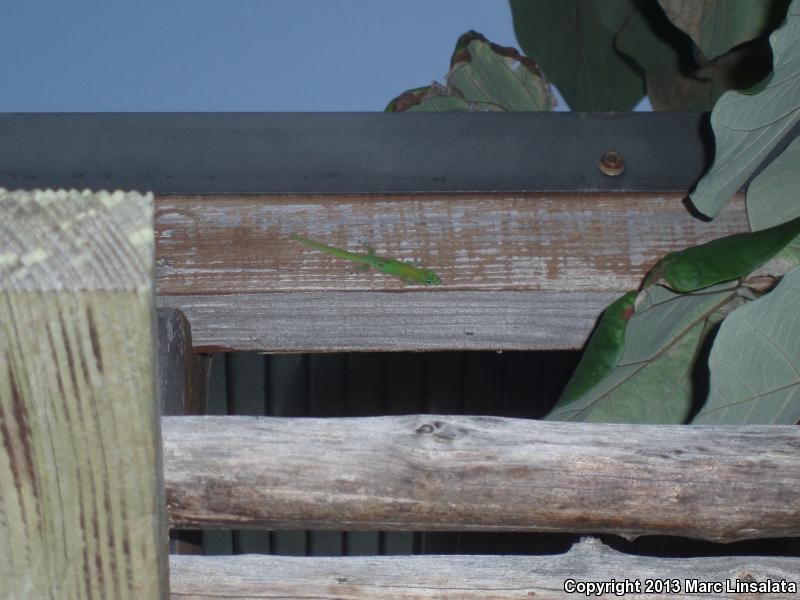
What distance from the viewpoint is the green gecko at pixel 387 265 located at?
1.31m

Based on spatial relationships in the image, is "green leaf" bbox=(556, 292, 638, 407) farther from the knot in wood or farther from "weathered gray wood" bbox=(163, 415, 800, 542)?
the knot in wood

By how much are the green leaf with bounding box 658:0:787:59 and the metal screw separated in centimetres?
41

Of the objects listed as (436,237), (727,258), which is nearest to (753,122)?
(727,258)

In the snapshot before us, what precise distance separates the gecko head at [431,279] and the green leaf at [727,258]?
0.39 m

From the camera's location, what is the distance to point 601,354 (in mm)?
1175

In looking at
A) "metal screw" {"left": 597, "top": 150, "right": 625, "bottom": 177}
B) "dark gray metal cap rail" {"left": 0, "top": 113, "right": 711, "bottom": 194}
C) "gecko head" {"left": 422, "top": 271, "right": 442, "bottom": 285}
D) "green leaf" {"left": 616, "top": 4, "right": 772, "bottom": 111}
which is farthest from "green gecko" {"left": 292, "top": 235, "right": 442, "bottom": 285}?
"green leaf" {"left": 616, "top": 4, "right": 772, "bottom": 111}

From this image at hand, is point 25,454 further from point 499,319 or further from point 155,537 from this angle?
point 499,319

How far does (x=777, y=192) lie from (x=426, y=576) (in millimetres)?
954

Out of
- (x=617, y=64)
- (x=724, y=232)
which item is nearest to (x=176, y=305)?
(x=724, y=232)

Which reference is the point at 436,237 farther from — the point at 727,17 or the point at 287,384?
the point at 287,384

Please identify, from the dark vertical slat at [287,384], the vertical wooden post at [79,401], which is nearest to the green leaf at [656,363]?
the vertical wooden post at [79,401]

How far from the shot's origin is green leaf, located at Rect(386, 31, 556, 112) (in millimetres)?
1968

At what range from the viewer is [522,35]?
Result: 214 centimetres

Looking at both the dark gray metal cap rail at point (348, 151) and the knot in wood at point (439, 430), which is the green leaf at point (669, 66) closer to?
the dark gray metal cap rail at point (348, 151)
